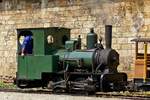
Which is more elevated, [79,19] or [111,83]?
[79,19]

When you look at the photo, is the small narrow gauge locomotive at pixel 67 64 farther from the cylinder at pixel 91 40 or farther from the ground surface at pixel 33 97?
the ground surface at pixel 33 97

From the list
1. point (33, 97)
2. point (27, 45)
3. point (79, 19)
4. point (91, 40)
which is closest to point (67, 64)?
point (91, 40)

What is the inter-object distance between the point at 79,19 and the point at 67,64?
6.40 metres

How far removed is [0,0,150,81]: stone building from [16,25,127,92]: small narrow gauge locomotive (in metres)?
4.60

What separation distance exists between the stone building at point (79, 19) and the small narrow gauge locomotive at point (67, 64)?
460cm

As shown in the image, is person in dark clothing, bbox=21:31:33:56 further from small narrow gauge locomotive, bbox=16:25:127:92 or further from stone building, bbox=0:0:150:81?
stone building, bbox=0:0:150:81

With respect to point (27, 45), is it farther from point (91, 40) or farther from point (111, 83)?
point (111, 83)

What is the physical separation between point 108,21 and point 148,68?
17.1 feet

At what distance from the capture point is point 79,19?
66.2 feet

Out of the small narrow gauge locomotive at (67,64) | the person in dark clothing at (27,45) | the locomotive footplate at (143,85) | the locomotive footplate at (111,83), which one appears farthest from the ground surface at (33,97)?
the locomotive footplate at (143,85)

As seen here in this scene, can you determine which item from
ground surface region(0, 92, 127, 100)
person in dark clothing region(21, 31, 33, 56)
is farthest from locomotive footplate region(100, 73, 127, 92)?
person in dark clothing region(21, 31, 33, 56)

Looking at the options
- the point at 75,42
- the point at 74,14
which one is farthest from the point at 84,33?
the point at 75,42

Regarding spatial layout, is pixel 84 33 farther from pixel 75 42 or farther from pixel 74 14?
pixel 75 42

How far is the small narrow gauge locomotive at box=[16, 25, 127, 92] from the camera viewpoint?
13461 millimetres
